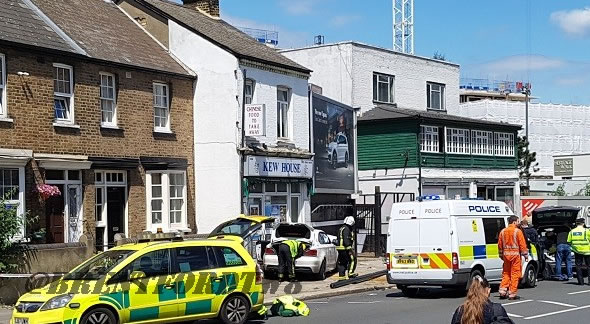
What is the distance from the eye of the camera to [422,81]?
45.2 meters

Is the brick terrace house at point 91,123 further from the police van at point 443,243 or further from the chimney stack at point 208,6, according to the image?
the police van at point 443,243

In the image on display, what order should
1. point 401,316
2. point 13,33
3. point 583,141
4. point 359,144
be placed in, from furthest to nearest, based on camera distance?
point 583,141 → point 359,144 → point 13,33 → point 401,316

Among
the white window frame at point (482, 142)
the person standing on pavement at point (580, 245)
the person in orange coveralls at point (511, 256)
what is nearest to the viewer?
the person in orange coveralls at point (511, 256)

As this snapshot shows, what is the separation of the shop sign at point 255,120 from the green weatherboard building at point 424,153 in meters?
13.2

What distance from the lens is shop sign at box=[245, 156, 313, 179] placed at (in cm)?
2608

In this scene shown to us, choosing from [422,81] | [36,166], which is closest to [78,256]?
[36,166]

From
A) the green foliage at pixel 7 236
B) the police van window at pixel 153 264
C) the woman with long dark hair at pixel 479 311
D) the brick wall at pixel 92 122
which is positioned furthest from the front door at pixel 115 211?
the woman with long dark hair at pixel 479 311

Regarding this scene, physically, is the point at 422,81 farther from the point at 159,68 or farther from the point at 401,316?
the point at 401,316

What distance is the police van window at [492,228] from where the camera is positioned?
18.5 meters

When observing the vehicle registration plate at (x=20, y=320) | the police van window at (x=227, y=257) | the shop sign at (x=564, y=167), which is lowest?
the vehicle registration plate at (x=20, y=320)

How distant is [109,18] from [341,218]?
1228cm

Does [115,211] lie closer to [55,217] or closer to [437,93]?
[55,217]

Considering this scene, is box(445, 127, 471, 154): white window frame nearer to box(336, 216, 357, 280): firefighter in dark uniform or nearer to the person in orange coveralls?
box(336, 216, 357, 280): firefighter in dark uniform

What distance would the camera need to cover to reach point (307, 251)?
21.9 m
